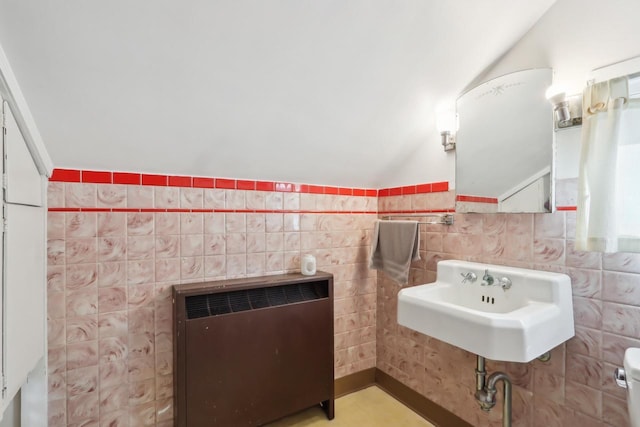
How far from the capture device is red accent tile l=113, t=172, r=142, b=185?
1549 mm

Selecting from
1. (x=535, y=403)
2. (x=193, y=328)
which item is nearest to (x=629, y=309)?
(x=535, y=403)

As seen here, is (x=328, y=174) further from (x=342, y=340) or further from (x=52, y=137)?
(x=52, y=137)

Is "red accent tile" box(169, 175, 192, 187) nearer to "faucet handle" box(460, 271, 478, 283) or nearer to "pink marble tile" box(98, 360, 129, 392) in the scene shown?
"pink marble tile" box(98, 360, 129, 392)

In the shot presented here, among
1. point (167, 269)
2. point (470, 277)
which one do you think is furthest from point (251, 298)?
point (470, 277)

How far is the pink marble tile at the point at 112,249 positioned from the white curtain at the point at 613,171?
2.01 metres

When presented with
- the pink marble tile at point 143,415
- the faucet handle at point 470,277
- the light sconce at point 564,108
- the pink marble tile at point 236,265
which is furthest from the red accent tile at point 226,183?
the light sconce at point 564,108

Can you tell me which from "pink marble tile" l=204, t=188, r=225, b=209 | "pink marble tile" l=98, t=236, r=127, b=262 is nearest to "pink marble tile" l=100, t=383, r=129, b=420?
"pink marble tile" l=98, t=236, r=127, b=262

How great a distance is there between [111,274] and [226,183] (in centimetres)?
73

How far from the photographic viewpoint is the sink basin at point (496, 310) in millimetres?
1072

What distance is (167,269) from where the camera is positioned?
5.43 ft

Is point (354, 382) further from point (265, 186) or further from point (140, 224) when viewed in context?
point (140, 224)

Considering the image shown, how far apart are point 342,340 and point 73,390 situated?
4.94 feet

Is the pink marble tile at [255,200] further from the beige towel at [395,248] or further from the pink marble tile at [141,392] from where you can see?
the pink marble tile at [141,392]

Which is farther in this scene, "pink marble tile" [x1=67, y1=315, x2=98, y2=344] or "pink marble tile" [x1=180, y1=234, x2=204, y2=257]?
"pink marble tile" [x1=180, y1=234, x2=204, y2=257]
